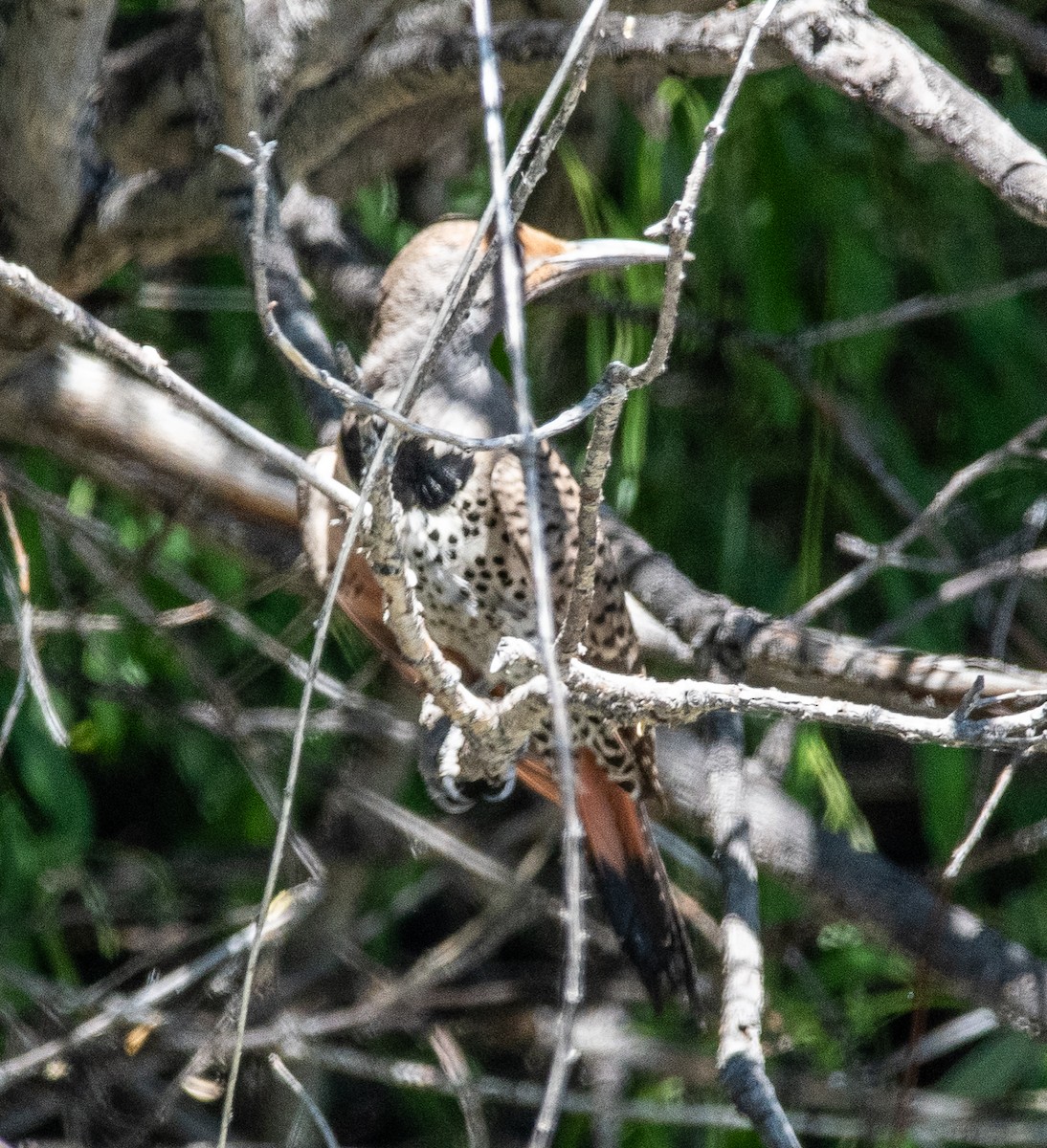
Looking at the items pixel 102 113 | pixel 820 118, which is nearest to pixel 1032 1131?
pixel 820 118

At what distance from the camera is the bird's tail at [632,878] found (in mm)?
2873

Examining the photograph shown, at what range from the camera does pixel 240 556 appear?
3150 mm

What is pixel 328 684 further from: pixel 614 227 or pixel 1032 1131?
pixel 1032 1131

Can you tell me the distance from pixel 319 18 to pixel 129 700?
1.35 meters

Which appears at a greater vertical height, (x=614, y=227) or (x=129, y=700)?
(x=614, y=227)

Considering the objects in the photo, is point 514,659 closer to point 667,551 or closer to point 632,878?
point 632,878

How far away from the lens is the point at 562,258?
9.57 ft

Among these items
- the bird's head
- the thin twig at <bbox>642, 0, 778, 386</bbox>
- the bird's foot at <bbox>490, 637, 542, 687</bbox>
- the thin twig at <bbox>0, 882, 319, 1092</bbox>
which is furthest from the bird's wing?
the thin twig at <bbox>642, 0, 778, 386</bbox>

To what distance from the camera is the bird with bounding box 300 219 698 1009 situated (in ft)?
8.82

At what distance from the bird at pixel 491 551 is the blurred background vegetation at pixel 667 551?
0.27 m

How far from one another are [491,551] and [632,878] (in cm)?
68

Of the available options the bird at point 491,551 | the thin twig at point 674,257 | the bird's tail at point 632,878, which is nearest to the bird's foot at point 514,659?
the thin twig at point 674,257

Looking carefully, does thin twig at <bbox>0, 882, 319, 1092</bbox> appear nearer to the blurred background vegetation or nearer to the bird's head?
the blurred background vegetation

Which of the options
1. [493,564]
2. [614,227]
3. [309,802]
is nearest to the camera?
[493,564]
